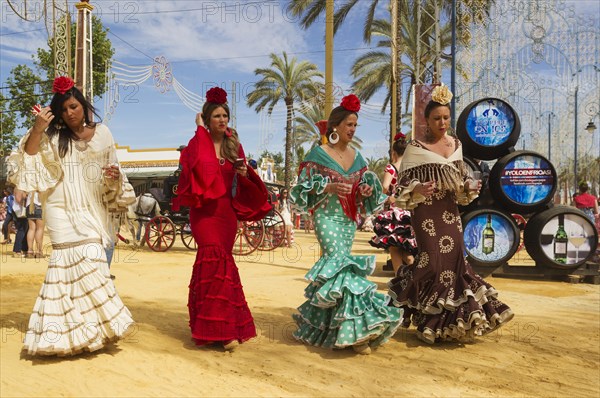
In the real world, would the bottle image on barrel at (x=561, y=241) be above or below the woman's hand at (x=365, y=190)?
below

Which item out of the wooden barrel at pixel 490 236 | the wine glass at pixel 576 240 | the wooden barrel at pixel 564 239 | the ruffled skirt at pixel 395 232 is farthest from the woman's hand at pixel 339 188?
the wine glass at pixel 576 240

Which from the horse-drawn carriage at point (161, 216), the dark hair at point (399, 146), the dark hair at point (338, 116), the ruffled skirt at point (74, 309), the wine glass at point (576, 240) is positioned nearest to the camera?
the ruffled skirt at point (74, 309)

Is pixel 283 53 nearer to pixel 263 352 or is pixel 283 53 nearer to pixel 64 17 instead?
pixel 64 17

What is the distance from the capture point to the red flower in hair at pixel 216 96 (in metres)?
4.48

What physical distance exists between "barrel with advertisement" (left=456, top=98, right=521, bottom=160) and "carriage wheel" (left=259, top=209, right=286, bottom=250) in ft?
20.0

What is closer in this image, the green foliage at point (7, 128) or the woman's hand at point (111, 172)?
the woman's hand at point (111, 172)


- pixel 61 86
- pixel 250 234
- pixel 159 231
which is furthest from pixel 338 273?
pixel 159 231

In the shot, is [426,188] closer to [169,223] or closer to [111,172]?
[111,172]

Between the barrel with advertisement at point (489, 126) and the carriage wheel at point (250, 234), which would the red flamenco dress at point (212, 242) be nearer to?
the barrel with advertisement at point (489, 126)

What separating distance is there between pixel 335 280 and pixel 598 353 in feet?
7.84

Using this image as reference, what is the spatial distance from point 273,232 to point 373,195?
32.4 feet

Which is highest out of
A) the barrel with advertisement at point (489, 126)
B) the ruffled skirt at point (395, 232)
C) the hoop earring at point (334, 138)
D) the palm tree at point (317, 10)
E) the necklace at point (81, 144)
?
the palm tree at point (317, 10)

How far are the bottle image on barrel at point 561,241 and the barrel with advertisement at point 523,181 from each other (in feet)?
1.38

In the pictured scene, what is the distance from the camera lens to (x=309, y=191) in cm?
455
